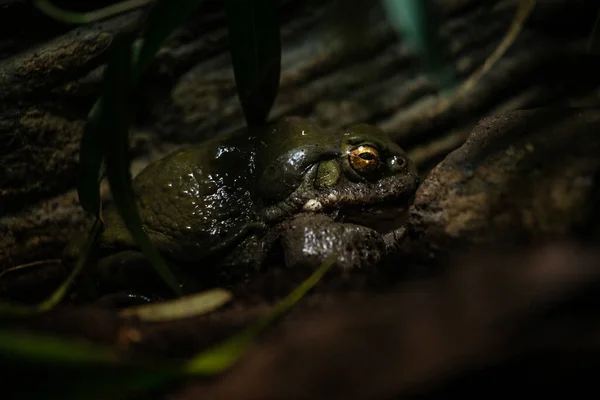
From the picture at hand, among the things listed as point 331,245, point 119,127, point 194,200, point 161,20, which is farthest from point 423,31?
point 194,200

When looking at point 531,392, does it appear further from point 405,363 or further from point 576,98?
point 576,98

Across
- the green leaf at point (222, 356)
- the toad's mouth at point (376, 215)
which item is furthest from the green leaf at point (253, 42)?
the green leaf at point (222, 356)

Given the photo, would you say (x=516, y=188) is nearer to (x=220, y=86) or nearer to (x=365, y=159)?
(x=365, y=159)

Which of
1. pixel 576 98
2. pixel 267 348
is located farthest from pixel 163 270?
pixel 576 98

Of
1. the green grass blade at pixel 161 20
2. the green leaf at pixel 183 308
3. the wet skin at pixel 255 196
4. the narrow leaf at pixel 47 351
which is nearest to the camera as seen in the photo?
the narrow leaf at pixel 47 351

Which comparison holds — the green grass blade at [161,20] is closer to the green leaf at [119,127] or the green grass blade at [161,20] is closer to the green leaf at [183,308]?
the green leaf at [119,127]
